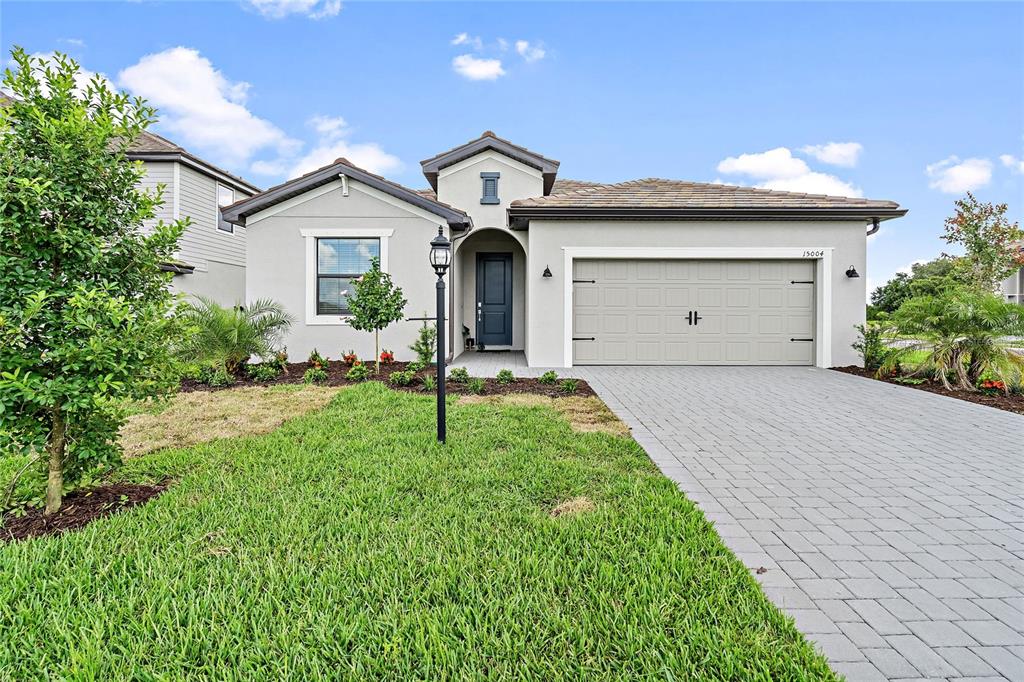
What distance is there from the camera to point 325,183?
1062cm

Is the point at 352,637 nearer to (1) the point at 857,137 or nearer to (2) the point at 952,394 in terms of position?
(2) the point at 952,394

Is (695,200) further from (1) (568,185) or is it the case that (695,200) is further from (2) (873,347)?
(1) (568,185)

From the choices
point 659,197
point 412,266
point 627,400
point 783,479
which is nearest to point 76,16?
point 412,266

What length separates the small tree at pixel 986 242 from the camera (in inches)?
847

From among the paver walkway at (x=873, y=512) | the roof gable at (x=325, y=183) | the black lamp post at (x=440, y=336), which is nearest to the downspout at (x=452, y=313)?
the roof gable at (x=325, y=183)

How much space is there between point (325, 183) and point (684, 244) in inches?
312

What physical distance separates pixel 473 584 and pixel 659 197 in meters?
10.2

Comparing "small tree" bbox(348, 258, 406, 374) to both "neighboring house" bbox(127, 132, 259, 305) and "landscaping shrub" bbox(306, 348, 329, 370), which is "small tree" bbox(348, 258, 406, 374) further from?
"neighboring house" bbox(127, 132, 259, 305)

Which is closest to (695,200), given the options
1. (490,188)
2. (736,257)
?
(736,257)

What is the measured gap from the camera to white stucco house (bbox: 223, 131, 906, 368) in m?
10.6

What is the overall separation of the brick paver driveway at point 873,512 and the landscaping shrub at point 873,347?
2.91m

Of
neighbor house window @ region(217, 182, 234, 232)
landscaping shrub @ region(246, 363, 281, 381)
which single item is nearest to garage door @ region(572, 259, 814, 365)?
landscaping shrub @ region(246, 363, 281, 381)

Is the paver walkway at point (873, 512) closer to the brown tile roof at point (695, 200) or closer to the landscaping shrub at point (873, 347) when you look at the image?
the landscaping shrub at point (873, 347)

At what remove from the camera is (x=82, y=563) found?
2.63 m
